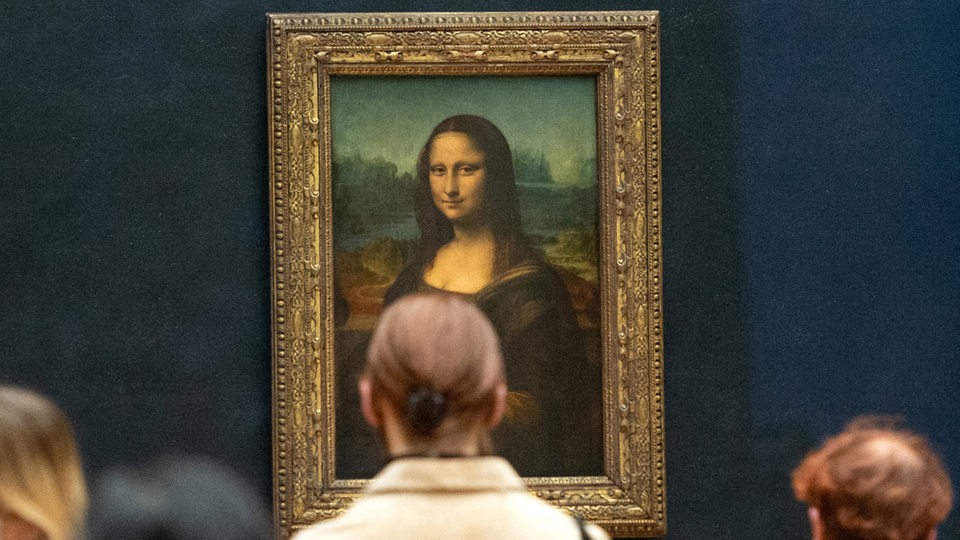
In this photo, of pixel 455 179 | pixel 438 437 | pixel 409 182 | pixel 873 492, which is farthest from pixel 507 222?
pixel 873 492

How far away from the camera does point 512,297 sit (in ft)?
26.8

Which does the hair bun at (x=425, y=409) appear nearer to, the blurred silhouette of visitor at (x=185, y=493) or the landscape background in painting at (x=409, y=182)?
the blurred silhouette of visitor at (x=185, y=493)

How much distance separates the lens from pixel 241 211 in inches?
322

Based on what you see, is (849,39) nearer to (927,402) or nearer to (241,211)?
(927,402)

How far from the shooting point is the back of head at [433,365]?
3.96 metres

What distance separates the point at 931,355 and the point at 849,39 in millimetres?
1769

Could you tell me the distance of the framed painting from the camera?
8.06 meters

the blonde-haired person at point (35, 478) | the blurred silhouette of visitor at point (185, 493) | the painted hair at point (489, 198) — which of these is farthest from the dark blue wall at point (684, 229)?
the blonde-haired person at point (35, 478)

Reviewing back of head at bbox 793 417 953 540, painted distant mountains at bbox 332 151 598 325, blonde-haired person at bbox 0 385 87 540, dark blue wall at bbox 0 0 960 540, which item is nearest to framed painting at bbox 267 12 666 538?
painted distant mountains at bbox 332 151 598 325

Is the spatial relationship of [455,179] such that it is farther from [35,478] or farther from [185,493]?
[35,478]

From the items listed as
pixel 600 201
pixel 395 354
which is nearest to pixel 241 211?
pixel 600 201

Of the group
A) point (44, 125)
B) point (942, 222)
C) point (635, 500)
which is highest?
point (44, 125)

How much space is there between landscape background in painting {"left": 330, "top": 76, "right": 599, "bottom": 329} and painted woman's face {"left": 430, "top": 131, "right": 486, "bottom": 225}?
11 centimetres

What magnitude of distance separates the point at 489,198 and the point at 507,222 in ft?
0.52
